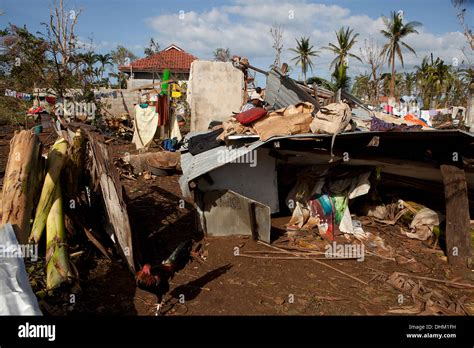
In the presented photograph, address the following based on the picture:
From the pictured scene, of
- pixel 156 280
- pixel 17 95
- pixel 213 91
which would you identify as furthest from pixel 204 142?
pixel 17 95

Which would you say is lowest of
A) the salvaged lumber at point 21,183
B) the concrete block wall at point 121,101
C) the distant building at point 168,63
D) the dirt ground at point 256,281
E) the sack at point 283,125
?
the dirt ground at point 256,281

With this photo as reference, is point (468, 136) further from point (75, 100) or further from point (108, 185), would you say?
point (75, 100)

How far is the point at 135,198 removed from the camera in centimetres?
877

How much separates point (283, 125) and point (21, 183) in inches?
166

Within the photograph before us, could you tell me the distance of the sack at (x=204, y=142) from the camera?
7539mm

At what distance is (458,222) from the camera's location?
5797 mm

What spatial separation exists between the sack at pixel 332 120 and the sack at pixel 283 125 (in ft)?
0.66

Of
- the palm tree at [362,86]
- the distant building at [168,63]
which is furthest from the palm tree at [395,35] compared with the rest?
the distant building at [168,63]

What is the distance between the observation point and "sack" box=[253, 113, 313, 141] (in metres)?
6.07

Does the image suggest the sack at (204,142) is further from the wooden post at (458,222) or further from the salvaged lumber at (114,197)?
the wooden post at (458,222)

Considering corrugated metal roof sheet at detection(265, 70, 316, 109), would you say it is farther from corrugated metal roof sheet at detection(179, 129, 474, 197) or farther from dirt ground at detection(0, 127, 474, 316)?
dirt ground at detection(0, 127, 474, 316)

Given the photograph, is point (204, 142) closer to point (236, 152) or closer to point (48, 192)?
point (236, 152)

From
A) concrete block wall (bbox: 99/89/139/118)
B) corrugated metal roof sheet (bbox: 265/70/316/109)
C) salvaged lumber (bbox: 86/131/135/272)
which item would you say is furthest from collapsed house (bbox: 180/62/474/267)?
concrete block wall (bbox: 99/89/139/118)

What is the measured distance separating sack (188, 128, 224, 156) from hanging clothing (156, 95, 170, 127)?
6.07 m
